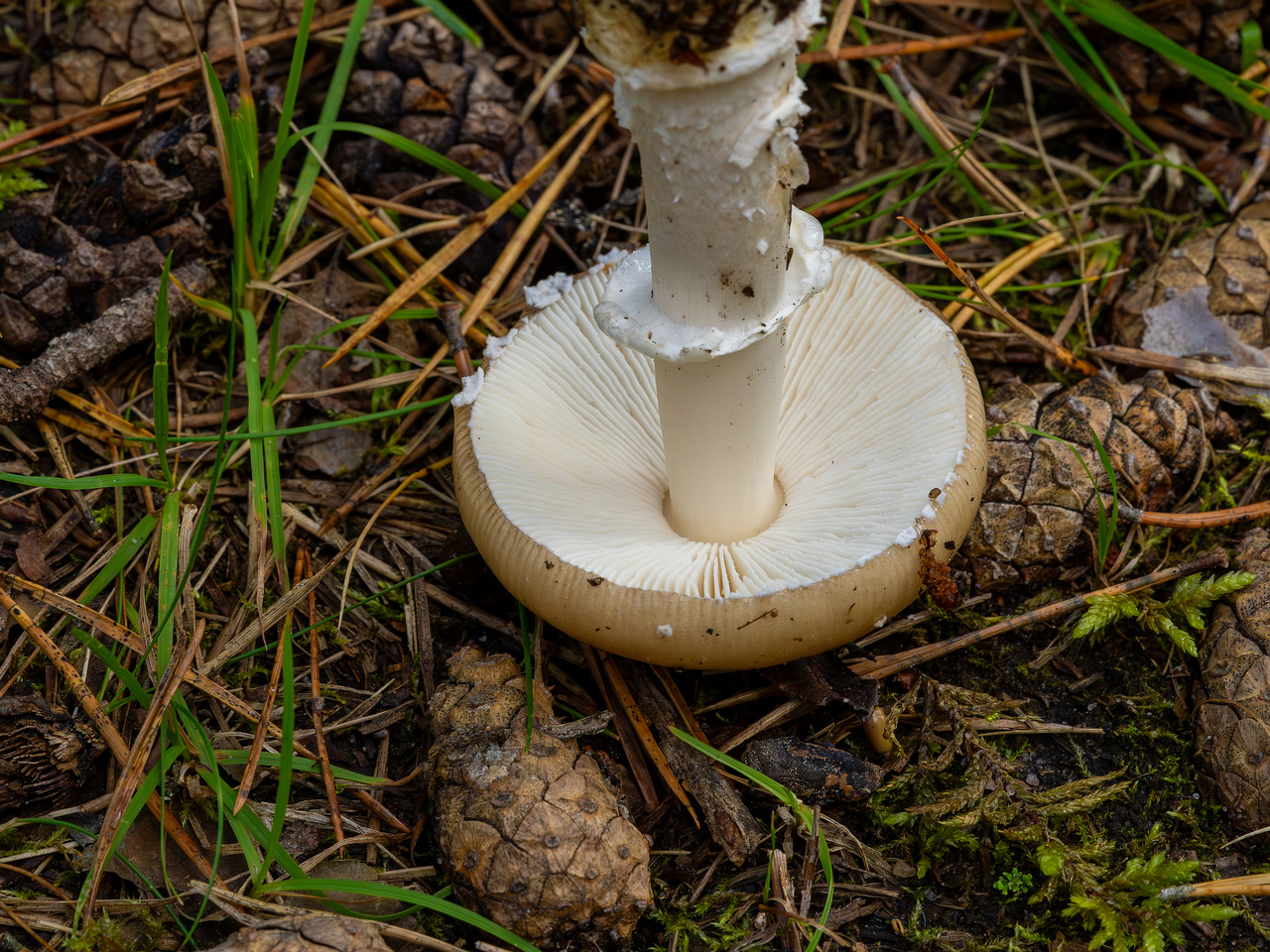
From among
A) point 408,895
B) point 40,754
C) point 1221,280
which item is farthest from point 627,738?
point 1221,280

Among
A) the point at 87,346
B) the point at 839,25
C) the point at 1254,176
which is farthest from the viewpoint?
the point at 839,25

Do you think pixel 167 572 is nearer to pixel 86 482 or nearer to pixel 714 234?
pixel 86 482

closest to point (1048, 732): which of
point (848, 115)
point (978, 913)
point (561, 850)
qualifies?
point (978, 913)

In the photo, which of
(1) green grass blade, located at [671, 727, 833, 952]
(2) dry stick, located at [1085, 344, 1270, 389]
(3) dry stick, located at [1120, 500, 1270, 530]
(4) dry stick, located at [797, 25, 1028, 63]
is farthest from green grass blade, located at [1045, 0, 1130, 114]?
(1) green grass blade, located at [671, 727, 833, 952]

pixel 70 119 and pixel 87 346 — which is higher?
pixel 70 119

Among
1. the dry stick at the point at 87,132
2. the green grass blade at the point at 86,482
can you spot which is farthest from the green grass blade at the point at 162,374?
the dry stick at the point at 87,132

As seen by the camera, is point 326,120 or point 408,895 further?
point 326,120
